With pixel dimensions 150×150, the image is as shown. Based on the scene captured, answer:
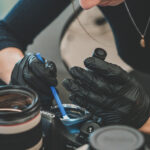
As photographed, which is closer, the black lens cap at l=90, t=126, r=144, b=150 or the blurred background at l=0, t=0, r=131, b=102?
the black lens cap at l=90, t=126, r=144, b=150

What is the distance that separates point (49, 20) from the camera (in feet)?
4.20

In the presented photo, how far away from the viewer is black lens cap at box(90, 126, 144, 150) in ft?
1.30

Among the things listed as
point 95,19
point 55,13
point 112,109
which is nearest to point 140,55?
point 55,13

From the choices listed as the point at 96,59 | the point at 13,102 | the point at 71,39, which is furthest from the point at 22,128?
the point at 71,39

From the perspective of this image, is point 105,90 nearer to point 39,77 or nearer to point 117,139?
point 39,77

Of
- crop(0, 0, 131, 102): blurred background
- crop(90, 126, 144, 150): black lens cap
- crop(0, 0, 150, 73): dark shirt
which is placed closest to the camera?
crop(90, 126, 144, 150): black lens cap

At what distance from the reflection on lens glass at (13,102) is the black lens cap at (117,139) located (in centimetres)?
17

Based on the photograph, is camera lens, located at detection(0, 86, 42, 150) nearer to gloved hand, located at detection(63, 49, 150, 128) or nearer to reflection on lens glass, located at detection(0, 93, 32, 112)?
reflection on lens glass, located at detection(0, 93, 32, 112)

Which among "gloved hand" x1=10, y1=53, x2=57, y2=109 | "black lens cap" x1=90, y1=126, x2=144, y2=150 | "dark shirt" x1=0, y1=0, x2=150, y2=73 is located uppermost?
"black lens cap" x1=90, y1=126, x2=144, y2=150

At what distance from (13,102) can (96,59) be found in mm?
207

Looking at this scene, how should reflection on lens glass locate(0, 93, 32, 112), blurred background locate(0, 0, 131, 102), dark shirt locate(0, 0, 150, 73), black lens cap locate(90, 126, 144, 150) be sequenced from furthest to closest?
blurred background locate(0, 0, 131, 102) → dark shirt locate(0, 0, 150, 73) → reflection on lens glass locate(0, 93, 32, 112) → black lens cap locate(90, 126, 144, 150)

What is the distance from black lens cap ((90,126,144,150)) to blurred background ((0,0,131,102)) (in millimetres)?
1309

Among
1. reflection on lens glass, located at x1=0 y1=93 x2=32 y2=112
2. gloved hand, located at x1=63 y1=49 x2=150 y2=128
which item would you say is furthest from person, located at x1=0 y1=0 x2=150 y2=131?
Result: reflection on lens glass, located at x1=0 y1=93 x2=32 y2=112

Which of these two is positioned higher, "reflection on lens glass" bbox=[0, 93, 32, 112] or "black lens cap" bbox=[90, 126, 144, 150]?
"reflection on lens glass" bbox=[0, 93, 32, 112]
